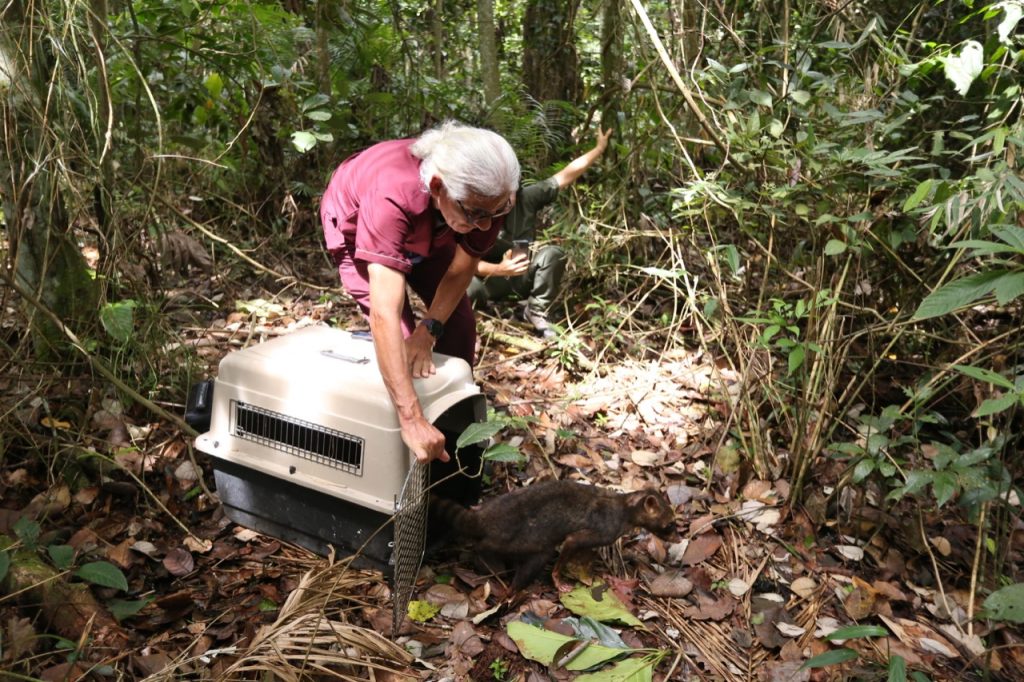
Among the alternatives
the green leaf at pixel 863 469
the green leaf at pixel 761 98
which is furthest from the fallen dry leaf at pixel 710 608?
the green leaf at pixel 761 98

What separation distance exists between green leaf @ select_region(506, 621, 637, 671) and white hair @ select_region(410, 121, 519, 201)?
1387mm

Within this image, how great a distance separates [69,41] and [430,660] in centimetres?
278

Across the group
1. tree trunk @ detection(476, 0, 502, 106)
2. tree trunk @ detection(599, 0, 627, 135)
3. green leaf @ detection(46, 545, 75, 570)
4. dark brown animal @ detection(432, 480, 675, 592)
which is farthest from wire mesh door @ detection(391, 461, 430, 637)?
tree trunk @ detection(476, 0, 502, 106)

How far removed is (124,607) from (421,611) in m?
0.93

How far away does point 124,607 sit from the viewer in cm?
245

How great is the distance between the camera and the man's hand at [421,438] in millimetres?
2342

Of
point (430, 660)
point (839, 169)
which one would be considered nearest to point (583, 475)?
point (430, 660)

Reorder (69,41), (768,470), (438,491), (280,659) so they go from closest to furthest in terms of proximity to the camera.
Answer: (280,659), (438,491), (69,41), (768,470)

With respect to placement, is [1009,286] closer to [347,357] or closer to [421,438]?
[421,438]

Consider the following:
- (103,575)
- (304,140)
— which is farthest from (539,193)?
(103,575)

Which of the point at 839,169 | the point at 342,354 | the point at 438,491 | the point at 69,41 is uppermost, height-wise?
the point at 69,41

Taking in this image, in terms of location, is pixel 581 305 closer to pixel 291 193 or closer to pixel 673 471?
pixel 673 471

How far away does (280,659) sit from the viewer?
2.06m

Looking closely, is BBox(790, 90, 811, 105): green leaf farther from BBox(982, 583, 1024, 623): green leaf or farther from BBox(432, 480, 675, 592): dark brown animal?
BBox(982, 583, 1024, 623): green leaf
